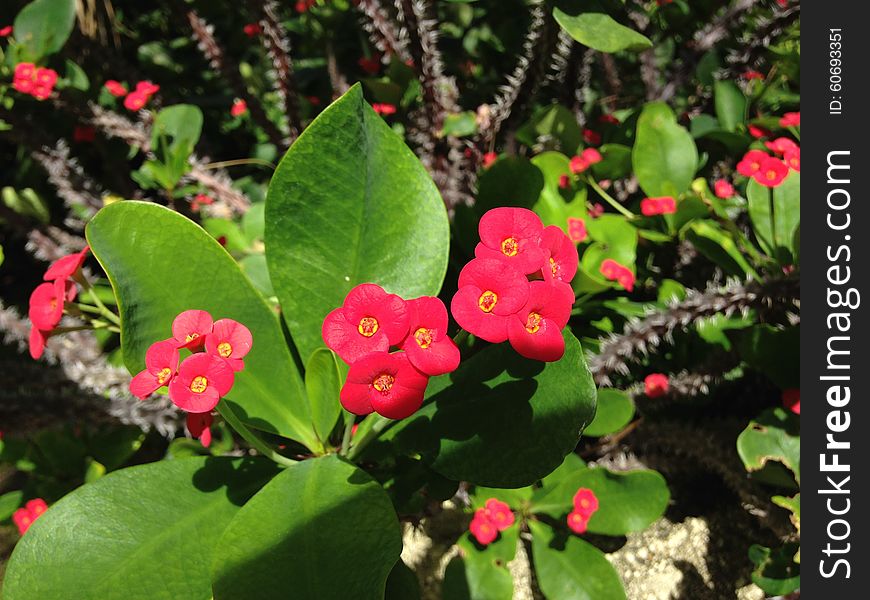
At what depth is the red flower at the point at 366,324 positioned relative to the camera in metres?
0.71

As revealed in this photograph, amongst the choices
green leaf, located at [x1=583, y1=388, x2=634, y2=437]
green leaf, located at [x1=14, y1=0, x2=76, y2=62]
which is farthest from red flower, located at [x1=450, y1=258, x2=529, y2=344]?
green leaf, located at [x1=14, y1=0, x2=76, y2=62]

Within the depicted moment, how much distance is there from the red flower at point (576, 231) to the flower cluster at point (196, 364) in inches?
36.3

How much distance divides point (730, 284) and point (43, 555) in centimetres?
134

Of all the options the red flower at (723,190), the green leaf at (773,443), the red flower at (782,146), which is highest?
the red flower at (782,146)

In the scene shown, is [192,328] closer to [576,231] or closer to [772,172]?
[576,231]

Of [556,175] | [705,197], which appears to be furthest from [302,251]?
[705,197]

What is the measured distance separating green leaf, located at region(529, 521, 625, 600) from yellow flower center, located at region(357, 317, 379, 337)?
91cm

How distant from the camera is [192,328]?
81cm

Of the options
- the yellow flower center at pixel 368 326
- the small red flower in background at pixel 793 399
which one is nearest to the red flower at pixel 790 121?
the small red flower in background at pixel 793 399

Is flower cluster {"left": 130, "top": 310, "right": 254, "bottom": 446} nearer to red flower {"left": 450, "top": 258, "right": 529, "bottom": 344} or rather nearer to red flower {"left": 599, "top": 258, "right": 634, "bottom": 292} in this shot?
red flower {"left": 450, "top": 258, "right": 529, "bottom": 344}

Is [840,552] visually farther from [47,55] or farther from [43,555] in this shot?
[47,55]

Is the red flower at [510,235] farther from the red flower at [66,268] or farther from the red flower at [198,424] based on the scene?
the red flower at [66,268]

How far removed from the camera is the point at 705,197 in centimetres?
165

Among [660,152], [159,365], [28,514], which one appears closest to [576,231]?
[660,152]
